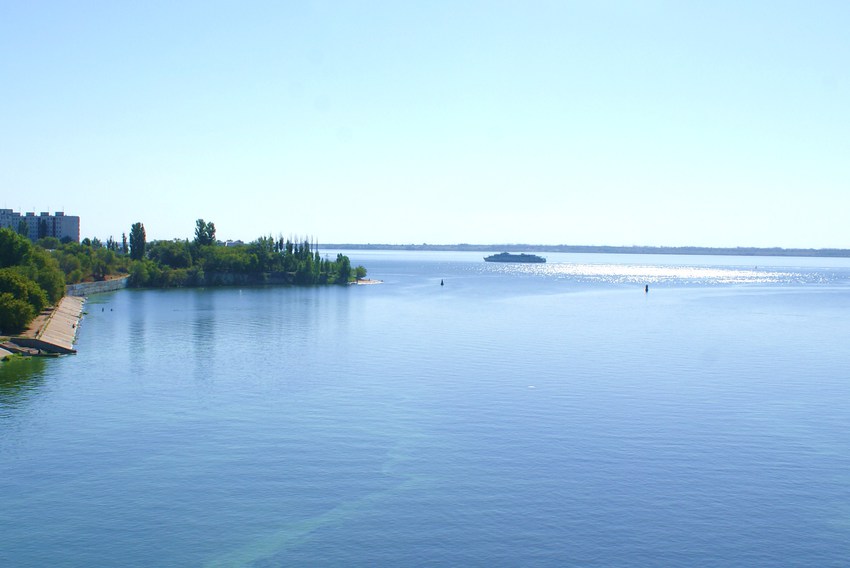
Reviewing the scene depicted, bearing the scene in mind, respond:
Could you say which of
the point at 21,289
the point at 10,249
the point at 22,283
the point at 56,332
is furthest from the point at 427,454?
the point at 10,249

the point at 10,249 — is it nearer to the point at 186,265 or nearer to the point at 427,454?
the point at 186,265

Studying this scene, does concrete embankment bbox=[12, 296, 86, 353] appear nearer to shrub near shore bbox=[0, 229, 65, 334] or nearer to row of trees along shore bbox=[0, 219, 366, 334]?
shrub near shore bbox=[0, 229, 65, 334]

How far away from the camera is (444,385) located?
197ft

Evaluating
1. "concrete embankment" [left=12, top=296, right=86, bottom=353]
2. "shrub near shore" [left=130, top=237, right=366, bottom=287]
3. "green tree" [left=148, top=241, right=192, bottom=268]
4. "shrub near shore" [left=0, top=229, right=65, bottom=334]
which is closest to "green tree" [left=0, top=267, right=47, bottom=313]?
"shrub near shore" [left=0, top=229, right=65, bottom=334]

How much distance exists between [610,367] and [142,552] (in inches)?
1919

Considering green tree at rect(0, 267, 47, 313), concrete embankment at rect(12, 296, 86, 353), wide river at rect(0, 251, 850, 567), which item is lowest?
wide river at rect(0, 251, 850, 567)

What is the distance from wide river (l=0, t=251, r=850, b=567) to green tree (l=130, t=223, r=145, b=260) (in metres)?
110

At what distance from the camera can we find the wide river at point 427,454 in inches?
1188

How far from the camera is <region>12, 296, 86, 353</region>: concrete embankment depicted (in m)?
75.6

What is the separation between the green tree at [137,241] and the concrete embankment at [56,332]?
76.0 m

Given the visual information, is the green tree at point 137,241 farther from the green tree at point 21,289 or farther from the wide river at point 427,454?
the wide river at point 427,454

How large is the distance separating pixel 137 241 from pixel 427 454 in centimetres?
16490

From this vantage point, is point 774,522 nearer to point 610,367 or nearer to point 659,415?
point 659,415

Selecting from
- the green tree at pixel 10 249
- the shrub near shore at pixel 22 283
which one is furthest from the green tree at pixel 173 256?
the green tree at pixel 10 249
